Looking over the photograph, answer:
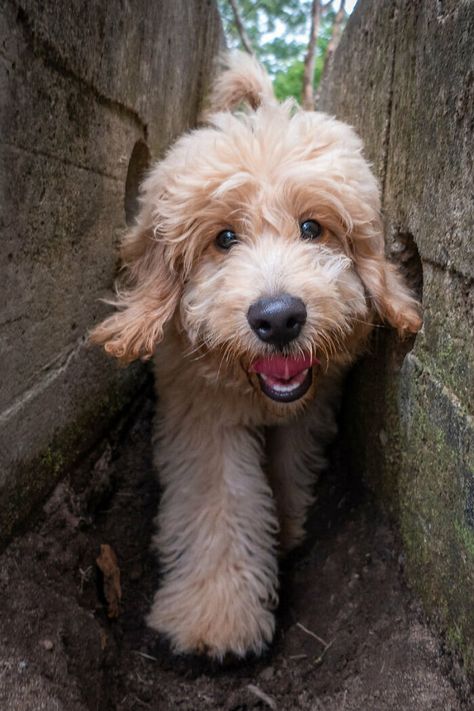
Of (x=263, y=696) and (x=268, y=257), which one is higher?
(x=268, y=257)

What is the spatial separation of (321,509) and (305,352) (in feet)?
3.75

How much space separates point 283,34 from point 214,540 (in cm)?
1510

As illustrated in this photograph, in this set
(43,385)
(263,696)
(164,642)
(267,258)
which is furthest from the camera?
(164,642)

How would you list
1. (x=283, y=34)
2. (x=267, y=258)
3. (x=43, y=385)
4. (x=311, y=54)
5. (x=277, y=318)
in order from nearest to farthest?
(x=277, y=318)
(x=267, y=258)
(x=43, y=385)
(x=311, y=54)
(x=283, y=34)

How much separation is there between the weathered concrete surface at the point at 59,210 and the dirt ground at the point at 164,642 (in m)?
0.22

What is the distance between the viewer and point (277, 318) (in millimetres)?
2104

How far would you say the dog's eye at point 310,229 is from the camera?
2.41 meters

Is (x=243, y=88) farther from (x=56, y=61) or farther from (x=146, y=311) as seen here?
(x=146, y=311)

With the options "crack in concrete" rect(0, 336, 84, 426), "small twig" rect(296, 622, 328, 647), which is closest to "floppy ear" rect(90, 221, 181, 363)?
"crack in concrete" rect(0, 336, 84, 426)

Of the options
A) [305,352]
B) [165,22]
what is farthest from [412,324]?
[165,22]

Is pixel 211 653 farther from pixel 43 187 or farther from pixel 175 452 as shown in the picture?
pixel 43 187

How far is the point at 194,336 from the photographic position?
2455mm

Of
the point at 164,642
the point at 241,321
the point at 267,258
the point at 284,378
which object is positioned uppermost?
the point at 267,258

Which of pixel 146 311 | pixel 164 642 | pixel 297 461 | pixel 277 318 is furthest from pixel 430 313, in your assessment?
pixel 164 642
